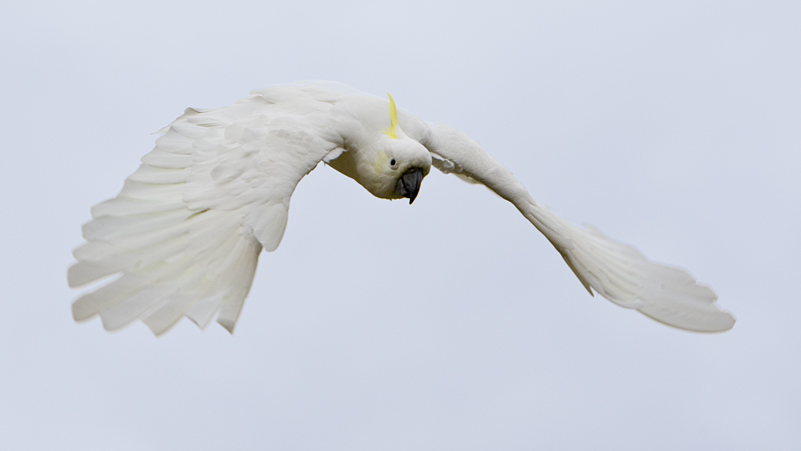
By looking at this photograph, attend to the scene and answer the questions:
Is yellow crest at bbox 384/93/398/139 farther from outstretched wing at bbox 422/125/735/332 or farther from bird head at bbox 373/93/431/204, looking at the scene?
outstretched wing at bbox 422/125/735/332

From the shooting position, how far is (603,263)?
3.98m

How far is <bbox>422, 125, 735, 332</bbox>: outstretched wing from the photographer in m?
3.75

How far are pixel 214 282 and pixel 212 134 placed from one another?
2.64 ft

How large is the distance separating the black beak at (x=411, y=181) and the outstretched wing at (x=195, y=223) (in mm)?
424

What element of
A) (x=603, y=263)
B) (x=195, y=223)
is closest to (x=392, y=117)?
(x=195, y=223)

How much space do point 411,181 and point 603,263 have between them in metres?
1.25

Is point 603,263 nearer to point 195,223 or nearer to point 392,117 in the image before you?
point 392,117

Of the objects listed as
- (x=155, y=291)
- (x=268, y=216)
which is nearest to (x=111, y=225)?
(x=155, y=291)

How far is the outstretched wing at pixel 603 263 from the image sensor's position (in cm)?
375

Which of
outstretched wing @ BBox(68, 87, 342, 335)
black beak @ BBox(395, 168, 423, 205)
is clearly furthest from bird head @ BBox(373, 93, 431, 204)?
outstretched wing @ BBox(68, 87, 342, 335)

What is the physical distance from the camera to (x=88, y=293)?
261 cm

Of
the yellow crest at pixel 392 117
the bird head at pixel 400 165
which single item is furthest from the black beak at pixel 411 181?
the yellow crest at pixel 392 117

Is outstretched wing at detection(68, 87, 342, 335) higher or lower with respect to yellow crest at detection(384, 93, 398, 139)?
lower

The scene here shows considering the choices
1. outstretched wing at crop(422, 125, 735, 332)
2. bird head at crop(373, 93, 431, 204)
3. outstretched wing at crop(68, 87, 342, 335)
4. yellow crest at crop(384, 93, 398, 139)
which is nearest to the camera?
outstretched wing at crop(68, 87, 342, 335)
